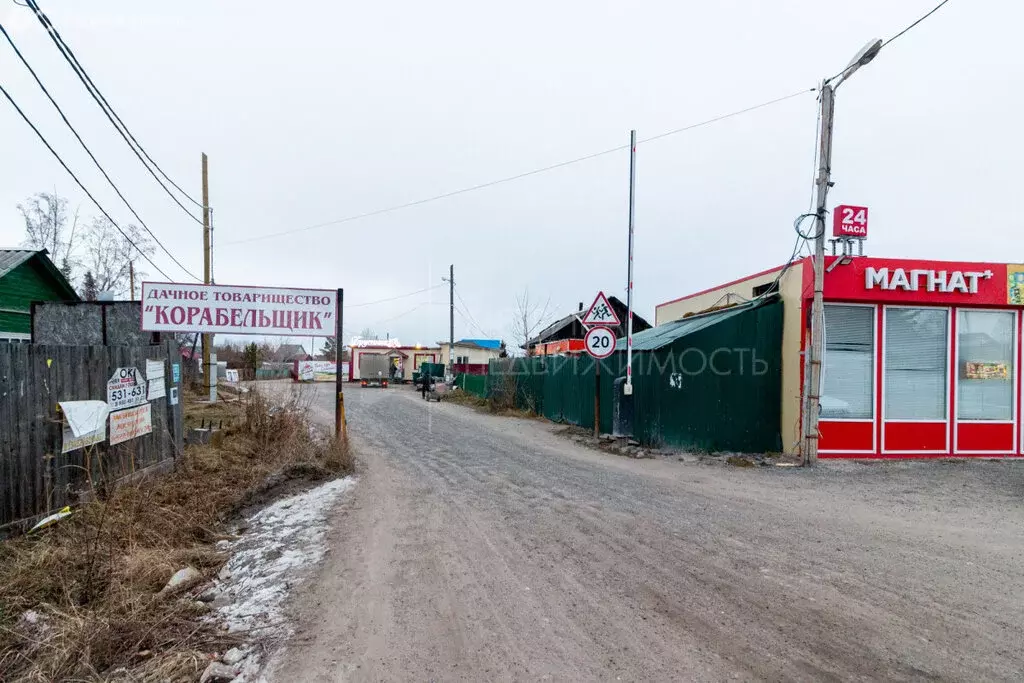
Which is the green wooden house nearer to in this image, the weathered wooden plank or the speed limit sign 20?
the weathered wooden plank

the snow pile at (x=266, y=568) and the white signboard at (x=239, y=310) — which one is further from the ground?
the white signboard at (x=239, y=310)

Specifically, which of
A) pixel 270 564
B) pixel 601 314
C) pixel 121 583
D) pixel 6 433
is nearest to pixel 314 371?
pixel 601 314

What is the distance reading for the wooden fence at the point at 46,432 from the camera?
5.37m

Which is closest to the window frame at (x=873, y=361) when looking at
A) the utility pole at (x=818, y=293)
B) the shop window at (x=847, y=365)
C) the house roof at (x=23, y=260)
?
the shop window at (x=847, y=365)

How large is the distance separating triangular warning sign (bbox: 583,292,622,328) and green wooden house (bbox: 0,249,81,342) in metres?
14.2

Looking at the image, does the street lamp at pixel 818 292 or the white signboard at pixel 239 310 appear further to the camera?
the street lamp at pixel 818 292

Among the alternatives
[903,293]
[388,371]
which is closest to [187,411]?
[903,293]

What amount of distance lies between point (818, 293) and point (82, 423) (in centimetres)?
1073

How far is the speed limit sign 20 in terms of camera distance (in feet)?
39.9

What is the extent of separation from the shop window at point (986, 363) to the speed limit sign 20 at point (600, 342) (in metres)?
6.46

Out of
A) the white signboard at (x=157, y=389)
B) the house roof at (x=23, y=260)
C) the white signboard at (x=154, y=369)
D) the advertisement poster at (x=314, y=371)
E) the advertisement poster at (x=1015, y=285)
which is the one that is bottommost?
the advertisement poster at (x=314, y=371)

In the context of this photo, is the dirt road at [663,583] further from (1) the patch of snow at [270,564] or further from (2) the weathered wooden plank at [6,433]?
(2) the weathered wooden plank at [6,433]

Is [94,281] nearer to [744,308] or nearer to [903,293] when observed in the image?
[744,308]

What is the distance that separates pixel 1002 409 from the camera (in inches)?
440
